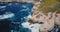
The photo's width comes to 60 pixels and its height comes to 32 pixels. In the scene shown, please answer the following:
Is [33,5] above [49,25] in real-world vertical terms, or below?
above

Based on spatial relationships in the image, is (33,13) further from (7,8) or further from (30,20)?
(7,8)

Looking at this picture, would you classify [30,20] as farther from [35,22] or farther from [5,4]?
[5,4]

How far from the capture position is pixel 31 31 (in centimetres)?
84

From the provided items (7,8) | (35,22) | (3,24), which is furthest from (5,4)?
(35,22)

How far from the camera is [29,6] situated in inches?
35.1

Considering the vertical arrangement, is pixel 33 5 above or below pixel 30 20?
above

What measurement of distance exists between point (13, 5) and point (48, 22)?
31 cm

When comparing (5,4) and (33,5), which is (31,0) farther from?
(5,4)

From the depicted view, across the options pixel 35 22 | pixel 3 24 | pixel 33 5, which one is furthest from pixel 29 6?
pixel 3 24

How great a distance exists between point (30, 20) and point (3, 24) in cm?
21

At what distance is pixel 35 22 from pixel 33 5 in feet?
0.47

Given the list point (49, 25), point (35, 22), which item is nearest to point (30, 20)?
point (35, 22)

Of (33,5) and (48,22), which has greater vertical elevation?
(33,5)

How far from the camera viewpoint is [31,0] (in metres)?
0.90
